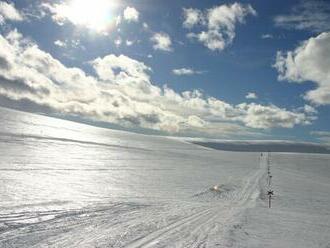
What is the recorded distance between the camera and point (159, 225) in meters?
16.6

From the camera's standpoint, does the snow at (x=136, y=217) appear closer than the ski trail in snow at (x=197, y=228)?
Yes

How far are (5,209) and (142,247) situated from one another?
6817mm

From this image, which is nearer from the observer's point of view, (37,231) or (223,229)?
(37,231)

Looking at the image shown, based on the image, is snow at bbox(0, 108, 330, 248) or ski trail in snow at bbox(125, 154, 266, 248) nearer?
snow at bbox(0, 108, 330, 248)

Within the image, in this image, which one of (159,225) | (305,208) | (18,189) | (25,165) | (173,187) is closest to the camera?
(159,225)

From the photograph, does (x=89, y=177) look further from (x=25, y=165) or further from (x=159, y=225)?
(x=159, y=225)

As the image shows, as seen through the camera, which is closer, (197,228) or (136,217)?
(197,228)

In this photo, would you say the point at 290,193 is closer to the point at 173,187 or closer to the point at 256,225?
the point at 173,187

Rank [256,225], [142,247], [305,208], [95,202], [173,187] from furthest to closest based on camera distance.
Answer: [173,187] < [305,208] < [95,202] < [256,225] < [142,247]

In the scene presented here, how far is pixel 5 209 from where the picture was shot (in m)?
16.9

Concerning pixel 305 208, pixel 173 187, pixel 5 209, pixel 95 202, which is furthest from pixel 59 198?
pixel 305 208

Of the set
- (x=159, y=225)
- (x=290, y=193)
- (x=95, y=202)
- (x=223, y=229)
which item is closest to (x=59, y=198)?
(x=95, y=202)

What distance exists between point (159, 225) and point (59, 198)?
6.90m

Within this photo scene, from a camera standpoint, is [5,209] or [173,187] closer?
[5,209]
